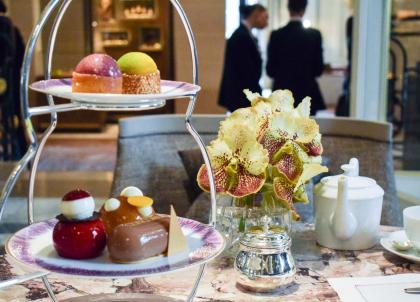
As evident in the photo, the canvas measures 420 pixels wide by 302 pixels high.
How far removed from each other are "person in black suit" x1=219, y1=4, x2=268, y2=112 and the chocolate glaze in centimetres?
343

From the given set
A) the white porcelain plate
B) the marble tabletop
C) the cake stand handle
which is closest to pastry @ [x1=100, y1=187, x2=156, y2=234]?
the cake stand handle

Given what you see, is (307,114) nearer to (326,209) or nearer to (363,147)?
(326,209)

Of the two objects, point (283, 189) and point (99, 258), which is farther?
point (283, 189)

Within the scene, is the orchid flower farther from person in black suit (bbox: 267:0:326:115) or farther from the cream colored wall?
the cream colored wall

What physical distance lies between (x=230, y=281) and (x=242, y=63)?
10.7 feet

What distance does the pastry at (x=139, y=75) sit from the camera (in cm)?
97

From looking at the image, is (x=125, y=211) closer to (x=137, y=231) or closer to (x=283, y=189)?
(x=137, y=231)

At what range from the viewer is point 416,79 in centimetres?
425

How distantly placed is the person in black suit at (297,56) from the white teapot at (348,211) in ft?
9.82

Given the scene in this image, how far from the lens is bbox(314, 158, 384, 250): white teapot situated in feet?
4.31

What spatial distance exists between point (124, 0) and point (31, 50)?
314 inches

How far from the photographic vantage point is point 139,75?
3.21ft

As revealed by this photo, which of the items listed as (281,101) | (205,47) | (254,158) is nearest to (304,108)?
(281,101)

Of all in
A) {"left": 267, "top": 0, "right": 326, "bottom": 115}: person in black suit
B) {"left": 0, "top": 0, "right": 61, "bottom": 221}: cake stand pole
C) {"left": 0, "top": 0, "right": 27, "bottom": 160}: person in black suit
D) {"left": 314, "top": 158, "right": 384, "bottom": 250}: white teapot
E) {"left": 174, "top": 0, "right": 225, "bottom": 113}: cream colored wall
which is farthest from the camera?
{"left": 174, "top": 0, "right": 225, "bottom": 113}: cream colored wall
